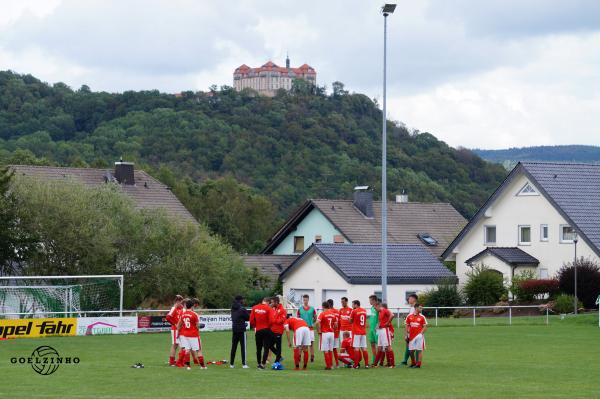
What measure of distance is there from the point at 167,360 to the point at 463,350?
894 cm

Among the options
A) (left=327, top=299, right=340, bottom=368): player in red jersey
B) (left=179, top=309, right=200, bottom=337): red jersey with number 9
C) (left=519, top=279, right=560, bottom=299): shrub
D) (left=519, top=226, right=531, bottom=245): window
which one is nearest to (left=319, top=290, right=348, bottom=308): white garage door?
(left=519, top=279, right=560, bottom=299): shrub

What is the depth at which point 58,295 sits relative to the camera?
156 ft

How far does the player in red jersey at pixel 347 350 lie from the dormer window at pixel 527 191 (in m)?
33.9

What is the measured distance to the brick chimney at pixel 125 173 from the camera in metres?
75.1

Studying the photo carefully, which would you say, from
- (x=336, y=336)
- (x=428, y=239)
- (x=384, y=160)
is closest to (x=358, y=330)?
(x=336, y=336)

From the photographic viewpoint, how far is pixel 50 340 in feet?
135

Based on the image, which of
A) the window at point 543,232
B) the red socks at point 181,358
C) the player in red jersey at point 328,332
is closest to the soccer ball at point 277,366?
the player in red jersey at point 328,332

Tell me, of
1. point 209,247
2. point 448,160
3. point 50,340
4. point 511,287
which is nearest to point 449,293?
point 511,287

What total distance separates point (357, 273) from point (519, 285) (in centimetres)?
840

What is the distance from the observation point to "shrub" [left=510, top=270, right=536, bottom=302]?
5650 cm

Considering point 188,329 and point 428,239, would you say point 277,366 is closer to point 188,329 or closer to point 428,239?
point 188,329

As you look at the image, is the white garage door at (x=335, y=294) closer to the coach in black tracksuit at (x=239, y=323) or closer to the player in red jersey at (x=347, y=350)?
the player in red jersey at (x=347, y=350)

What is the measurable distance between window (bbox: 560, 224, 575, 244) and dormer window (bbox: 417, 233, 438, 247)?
1849 cm

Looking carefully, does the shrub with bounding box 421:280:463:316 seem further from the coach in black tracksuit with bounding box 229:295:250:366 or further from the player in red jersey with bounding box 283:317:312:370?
the coach in black tracksuit with bounding box 229:295:250:366
